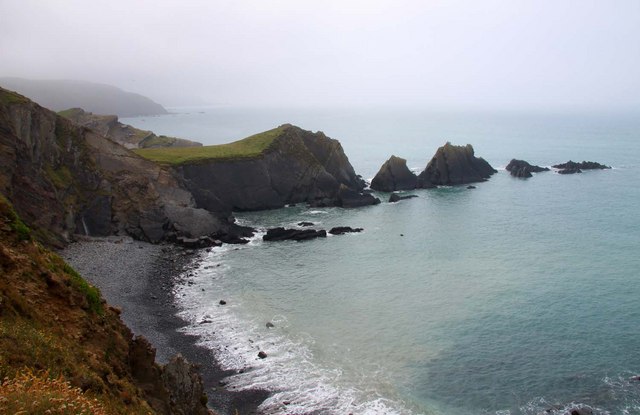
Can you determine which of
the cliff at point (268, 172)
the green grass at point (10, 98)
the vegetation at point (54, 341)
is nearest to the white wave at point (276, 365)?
the vegetation at point (54, 341)

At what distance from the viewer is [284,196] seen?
9088 centimetres

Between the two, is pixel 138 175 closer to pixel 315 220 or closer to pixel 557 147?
pixel 315 220

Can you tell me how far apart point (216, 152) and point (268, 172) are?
967 centimetres

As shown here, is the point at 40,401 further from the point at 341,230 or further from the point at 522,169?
the point at 522,169

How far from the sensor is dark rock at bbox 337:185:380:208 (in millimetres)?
87250

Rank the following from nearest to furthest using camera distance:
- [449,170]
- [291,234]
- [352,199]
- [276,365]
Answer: [276,365], [291,234], [352,199], [449,170]

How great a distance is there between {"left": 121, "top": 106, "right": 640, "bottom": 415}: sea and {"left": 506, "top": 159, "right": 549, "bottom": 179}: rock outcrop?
31359 millimetres

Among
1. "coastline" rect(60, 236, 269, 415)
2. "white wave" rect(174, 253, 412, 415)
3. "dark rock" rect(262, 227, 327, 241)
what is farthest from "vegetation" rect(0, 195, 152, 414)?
"dark rock" rect(262, 227, 327, 241)

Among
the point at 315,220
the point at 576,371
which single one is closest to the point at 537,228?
the point at 315,220

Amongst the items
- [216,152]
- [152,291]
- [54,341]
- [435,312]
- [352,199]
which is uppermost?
[216,152]

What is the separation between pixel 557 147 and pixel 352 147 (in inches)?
2601

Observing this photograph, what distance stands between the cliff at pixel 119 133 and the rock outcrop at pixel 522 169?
253 feet

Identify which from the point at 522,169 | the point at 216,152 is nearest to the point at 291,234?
the point at 216,152

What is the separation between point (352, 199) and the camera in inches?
3465
